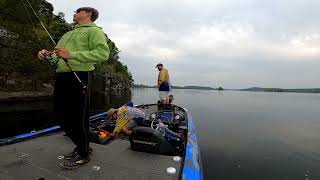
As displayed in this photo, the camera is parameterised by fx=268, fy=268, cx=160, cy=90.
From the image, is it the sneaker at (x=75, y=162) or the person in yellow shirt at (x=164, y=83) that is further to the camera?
the person in yellow shirt at (x=164, y=83)

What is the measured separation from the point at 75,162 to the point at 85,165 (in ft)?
0.61

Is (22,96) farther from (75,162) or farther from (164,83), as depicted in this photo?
(75,162)

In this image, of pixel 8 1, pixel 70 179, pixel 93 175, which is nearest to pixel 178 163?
pixel 93 175

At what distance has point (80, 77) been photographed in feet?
13.6

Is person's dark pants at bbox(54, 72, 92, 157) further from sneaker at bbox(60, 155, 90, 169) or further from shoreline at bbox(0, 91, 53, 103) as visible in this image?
shoreline at bbox(0, 91, 53, 103)

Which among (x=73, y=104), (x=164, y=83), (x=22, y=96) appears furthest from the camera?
(x=22, y=96)

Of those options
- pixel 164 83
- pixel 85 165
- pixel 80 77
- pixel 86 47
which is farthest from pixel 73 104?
pixel 164 83

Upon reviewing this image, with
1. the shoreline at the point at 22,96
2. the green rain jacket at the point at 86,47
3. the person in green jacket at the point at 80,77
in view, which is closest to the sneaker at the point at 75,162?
the person in green jacket at the point at 80,77

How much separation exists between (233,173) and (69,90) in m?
7.13

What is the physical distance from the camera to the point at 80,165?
14.2ft

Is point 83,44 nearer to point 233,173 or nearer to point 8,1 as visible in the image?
point 233,173

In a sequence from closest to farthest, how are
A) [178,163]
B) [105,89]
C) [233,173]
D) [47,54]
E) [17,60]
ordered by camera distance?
[47,54] < [178,163] < [233,173] < [17,60] < [105,89]

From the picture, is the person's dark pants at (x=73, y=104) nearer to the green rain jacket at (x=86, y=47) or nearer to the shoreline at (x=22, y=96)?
the green rain jacket at (x=86, y=47)

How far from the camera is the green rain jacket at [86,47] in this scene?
400cm
